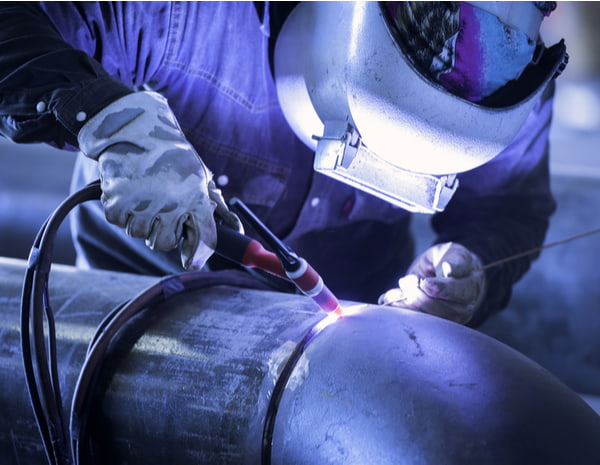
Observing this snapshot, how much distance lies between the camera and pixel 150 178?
68 cm

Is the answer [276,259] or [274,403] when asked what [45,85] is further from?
[274,403]

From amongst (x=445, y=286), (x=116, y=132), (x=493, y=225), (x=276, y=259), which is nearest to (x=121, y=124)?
(x=116, y=132)

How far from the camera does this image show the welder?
705mm

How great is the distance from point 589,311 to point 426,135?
122 centimetres

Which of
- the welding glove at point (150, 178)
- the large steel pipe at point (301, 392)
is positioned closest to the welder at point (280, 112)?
the welding glove at point (150, 178)

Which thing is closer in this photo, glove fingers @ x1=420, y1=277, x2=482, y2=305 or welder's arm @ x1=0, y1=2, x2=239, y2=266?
welder's arm @ x1=0, y1=2, x2=239, y2=266

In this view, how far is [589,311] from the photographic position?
172 cm

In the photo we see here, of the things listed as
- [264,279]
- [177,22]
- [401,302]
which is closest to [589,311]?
[401,302]

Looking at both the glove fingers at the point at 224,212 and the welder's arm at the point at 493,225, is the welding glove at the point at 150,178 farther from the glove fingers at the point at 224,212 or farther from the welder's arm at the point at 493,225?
the welder's arm at the point at 493,225

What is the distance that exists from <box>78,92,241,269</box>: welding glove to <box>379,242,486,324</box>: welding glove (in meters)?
0.40

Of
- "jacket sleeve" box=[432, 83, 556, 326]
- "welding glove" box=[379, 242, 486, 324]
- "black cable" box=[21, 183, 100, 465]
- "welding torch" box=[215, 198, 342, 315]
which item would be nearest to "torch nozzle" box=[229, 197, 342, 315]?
"welding torch" box=[215, 198, 342, 315]

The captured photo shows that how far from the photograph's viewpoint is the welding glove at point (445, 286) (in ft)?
3.23

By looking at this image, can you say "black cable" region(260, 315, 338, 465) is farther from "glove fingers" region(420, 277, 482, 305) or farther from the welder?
"glove fingers" region(420, 277, 482, 305)

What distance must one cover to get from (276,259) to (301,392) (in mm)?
162
